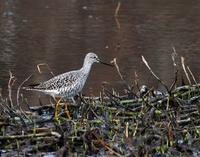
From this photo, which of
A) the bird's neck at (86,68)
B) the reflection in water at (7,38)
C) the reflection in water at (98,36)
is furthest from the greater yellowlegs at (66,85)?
the reflection in water at (7,38)

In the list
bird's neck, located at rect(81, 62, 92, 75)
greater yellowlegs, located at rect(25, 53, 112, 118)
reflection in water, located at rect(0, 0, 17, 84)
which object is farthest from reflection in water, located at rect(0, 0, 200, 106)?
greater yellowlegs, located at rect(25, 53, 112, 118)

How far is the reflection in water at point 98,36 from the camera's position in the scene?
11.9 metres

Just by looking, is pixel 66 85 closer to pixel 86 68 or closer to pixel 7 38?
pixel 86 68

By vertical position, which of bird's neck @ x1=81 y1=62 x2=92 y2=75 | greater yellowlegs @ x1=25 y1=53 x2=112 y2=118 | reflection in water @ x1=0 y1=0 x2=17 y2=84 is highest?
reflection in water @ x1=0 y1=0 x2=17 y2=84

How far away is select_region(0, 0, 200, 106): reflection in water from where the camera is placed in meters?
11.9

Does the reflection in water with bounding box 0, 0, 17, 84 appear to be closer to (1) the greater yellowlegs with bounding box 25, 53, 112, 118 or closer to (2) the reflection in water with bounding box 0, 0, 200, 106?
(2) the reflection in water with bounding box 0, 0, 200, 106

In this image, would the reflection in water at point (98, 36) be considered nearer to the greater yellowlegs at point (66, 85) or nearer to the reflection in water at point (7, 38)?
the reflection in water at point (7, 38)

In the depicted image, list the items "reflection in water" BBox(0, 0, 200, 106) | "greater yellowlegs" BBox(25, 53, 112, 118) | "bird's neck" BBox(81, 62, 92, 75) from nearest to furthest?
"greater yellowlegs" BBox(25, 53, 112, 118) → "bird's neck" BBox(81, 62, 92, 75) → "reflection in water" BBox(0, 0, 200, 106)

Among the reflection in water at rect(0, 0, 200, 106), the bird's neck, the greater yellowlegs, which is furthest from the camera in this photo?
the reflection in water at rect(0, 0, 200, 106)

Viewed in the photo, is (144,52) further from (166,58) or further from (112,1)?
(112,1)

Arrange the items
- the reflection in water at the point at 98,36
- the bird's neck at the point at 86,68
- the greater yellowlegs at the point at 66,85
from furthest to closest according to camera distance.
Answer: the reflection in water at the point at 98,36 → the bird's neck at the point at 86,68 → the greater yellowlegs at the point at 66,85

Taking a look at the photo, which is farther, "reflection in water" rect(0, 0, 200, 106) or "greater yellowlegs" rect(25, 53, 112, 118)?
"reflection in water" rect(0, 0, 200, 106)

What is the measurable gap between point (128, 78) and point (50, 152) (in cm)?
403

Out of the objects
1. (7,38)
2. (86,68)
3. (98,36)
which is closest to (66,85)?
(86,68)
